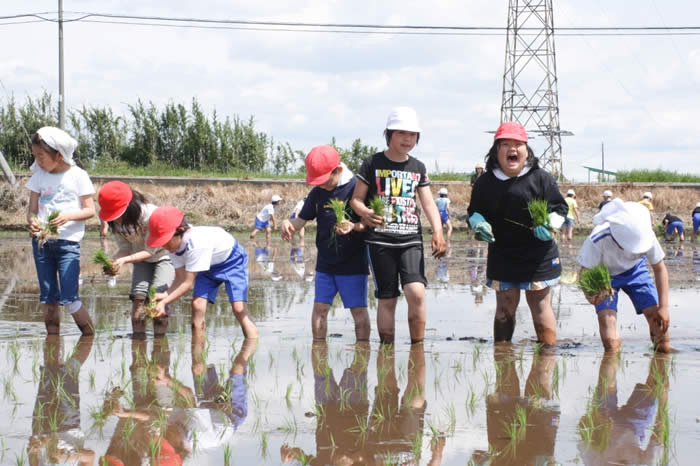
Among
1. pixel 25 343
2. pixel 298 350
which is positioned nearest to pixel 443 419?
pixel 298 350

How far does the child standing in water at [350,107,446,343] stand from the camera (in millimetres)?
6207

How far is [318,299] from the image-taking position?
661cm

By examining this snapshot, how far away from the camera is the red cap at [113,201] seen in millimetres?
6422

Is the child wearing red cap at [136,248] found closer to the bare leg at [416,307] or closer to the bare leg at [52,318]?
the bare leg at [52,318]

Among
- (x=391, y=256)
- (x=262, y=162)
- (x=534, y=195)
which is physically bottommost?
(x=391, y=256)

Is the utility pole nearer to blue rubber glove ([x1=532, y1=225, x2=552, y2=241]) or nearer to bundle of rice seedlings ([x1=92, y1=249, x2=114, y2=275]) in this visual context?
bundle of rice seedlings ([x1=92, y1=249, x2=114, y2=275])

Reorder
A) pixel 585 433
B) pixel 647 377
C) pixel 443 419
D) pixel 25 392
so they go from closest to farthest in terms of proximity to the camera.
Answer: pixel 585 433
pixel 443 419
pixel 25 392
pixel 647 377

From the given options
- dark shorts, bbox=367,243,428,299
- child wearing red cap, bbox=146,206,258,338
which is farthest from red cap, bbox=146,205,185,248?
dark shorts, bbox=367,243,428,299

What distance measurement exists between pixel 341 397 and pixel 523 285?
220 centimetres

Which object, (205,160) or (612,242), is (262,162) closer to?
(205,160)

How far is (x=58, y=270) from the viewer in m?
6.82

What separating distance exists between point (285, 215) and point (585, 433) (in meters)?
25.3

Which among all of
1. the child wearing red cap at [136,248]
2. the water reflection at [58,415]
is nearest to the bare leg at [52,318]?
the child wearing red cap at [136,248]

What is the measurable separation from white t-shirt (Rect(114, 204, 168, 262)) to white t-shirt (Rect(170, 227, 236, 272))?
18 cm
